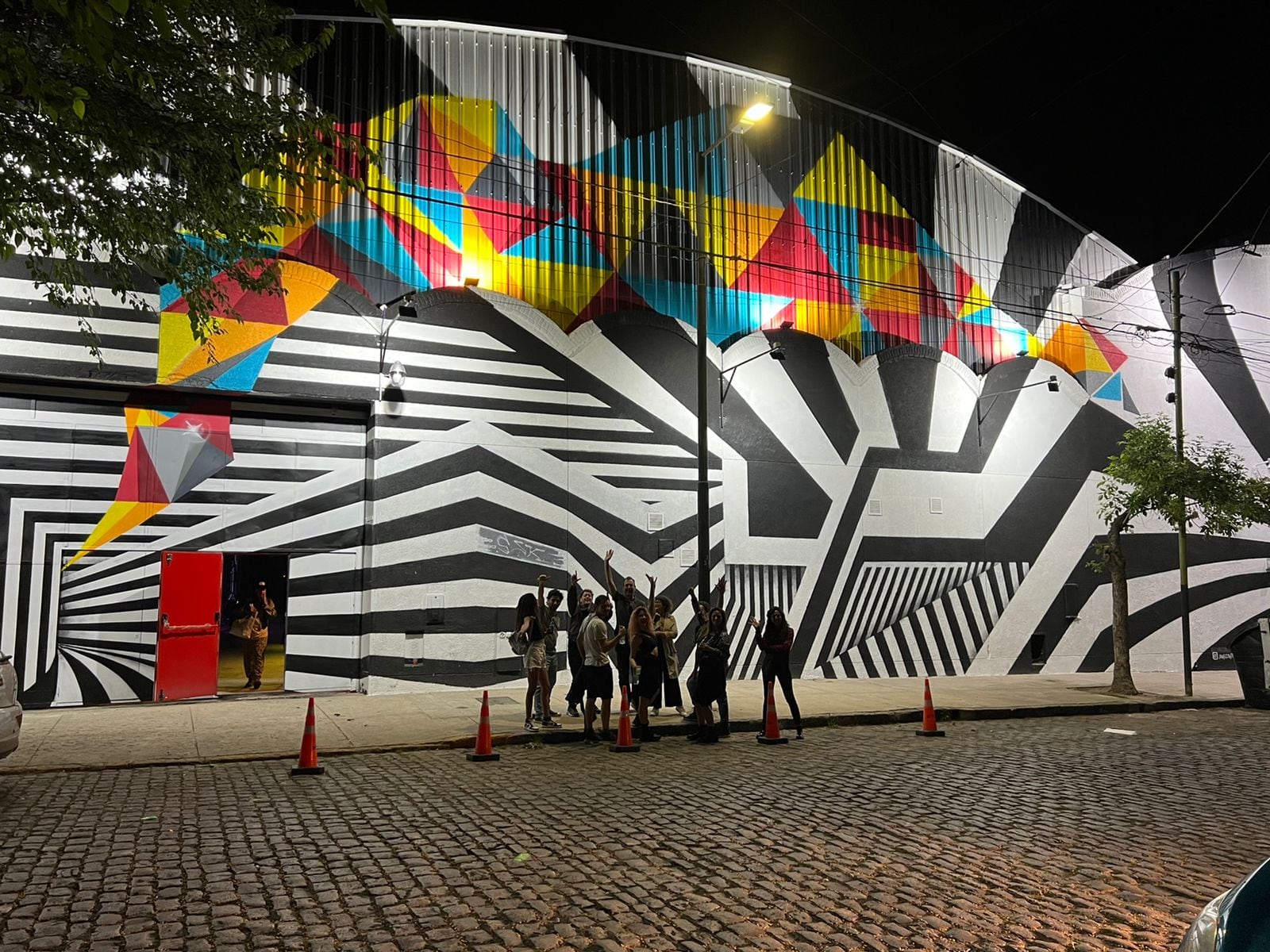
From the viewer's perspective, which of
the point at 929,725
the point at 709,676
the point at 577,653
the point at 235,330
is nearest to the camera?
the point at 709,676

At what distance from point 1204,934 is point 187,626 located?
1553 centimetres

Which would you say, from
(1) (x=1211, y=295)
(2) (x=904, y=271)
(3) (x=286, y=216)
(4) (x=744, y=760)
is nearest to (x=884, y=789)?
(4) (x=744, y=760)

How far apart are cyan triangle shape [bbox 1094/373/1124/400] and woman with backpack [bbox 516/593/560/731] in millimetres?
17368

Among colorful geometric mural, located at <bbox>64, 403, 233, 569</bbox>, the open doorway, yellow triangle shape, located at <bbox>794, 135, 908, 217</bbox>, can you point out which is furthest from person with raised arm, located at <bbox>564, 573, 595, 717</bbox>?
yellow triangle shape, located at <bbox>794, 135, 908, 217</bbox>

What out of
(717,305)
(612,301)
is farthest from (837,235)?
(612,301)

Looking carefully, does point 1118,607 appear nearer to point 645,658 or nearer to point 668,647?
point 668,647

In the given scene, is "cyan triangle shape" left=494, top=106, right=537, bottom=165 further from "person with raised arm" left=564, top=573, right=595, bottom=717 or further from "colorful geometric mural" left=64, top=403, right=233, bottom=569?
"person with raised arm" left=564, top=573, right=595, bottom=717

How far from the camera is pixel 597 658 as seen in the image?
1181cm

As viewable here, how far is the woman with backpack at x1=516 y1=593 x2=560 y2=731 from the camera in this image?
1238 centimetres

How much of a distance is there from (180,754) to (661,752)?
537 centimetres

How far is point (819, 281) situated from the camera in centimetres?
2152

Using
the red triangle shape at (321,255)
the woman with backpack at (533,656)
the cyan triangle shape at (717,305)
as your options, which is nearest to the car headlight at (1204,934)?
the woman with backpack at (533,656)

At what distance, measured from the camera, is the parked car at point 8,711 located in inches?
331

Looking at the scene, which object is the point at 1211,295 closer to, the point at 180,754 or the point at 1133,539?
the point at 1133,539
